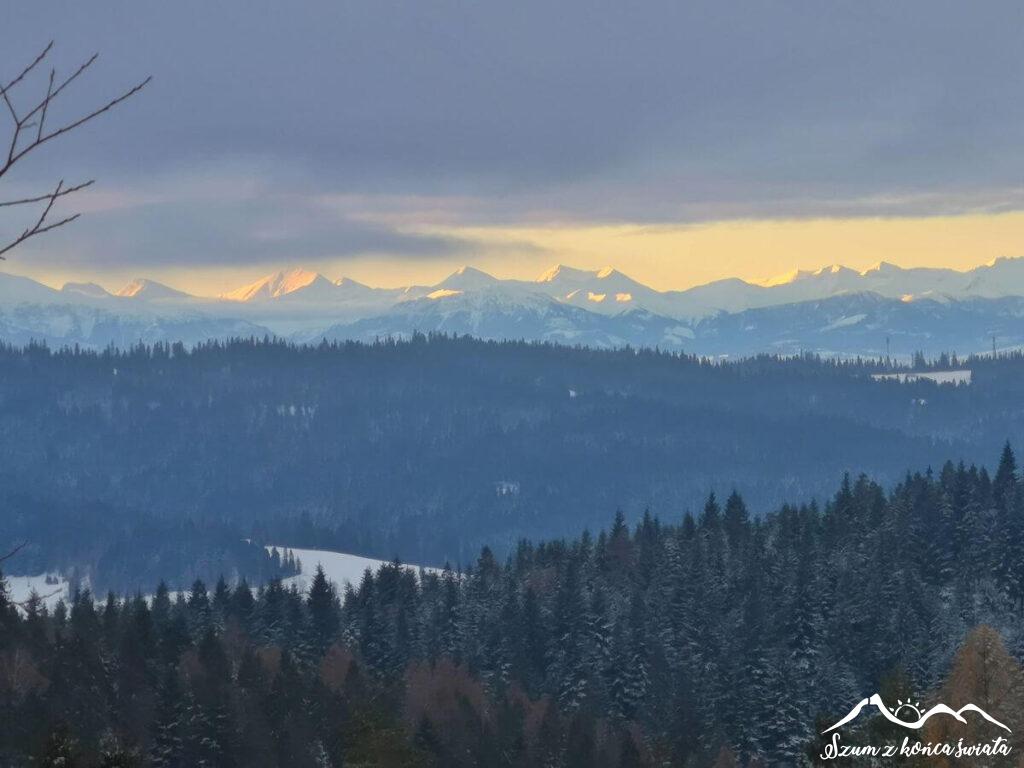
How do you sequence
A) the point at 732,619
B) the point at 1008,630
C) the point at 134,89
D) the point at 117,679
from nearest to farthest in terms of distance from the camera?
the point at 134,89 < the point at 117,679 < the point at 1008,630 < the point at 732,619

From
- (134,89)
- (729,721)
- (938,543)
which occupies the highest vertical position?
(134,89)

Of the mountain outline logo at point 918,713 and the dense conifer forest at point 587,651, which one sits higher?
the mountain outline logo at point 918,713

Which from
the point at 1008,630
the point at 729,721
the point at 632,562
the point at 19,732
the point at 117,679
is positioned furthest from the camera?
the point at 632,562

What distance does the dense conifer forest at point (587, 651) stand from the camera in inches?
3022

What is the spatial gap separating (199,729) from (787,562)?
6272cm

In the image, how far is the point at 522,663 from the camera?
116 metres

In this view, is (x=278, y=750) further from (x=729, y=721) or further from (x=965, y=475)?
(x=965, y=475)

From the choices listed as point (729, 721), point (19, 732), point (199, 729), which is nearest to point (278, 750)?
point (199, 729)

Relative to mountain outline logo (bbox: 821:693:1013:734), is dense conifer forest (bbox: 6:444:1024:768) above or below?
below

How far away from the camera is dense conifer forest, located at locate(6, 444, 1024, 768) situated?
7675 centimetres

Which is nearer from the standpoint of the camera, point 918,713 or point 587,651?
point 918,713

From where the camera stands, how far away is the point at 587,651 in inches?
4451

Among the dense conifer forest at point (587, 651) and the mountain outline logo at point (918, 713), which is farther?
the dense conifer forest at point (587, 651)

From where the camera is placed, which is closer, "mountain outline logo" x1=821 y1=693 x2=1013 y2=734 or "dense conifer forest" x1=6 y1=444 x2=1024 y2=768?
"mountain outline logo" x1=821 y1=693 x2=1013 y2=734
